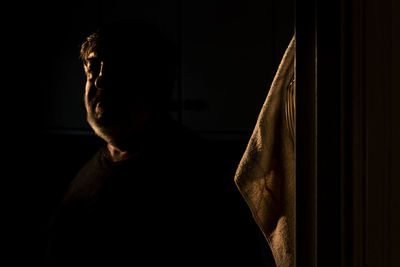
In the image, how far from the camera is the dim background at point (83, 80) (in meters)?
1.41

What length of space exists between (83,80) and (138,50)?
731mm

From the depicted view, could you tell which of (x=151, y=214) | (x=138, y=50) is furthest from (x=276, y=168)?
(x=138, y=50)

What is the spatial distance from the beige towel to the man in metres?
0.40

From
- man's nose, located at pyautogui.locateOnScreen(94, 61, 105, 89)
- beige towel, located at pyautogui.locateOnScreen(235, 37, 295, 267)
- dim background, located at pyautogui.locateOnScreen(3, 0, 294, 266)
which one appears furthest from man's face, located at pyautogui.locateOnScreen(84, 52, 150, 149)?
beige towel, located at pyautogui.locateOnScreen(235, 37, 295, 267)

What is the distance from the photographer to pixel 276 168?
20.3 inches

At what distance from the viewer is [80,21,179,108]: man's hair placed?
0.98 meters

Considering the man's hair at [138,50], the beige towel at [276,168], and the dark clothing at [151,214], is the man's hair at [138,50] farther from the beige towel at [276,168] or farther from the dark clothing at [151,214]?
the beige towel at [276,168]

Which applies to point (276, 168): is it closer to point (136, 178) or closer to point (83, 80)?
point (136, 178)

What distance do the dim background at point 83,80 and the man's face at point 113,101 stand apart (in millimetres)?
376

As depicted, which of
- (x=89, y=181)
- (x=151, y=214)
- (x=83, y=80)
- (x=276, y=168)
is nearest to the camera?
(x=276, y=168)

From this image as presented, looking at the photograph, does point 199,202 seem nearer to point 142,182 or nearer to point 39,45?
point 142,182

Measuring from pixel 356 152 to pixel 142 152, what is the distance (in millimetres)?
680

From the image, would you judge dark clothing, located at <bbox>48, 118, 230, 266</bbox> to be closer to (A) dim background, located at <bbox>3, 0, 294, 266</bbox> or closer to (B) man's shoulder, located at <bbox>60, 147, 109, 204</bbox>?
(B) man's shoulder, located at <bbox>60, 147, 109, 204</bbox>

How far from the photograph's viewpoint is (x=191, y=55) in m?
1.51
